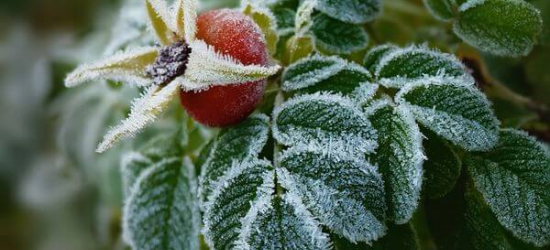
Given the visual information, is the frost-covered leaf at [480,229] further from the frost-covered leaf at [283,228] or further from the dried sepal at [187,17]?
the dried sepal at [187,17]

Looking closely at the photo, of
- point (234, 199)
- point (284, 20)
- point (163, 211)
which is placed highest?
point (284, 20)

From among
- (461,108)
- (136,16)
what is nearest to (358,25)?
(461,108)

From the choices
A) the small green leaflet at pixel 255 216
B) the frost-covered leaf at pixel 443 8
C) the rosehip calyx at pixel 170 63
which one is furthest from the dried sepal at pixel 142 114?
the frost-covered leaf at pixel 443 8

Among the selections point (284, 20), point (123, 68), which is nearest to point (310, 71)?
point (284, 20)

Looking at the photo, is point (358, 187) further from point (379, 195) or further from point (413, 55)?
point (413, 55)

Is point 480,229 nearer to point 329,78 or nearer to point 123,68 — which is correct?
point 329,78

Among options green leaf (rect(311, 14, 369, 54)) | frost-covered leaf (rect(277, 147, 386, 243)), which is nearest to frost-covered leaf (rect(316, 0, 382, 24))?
green leaf (rect(311, 14, 369, 54))
